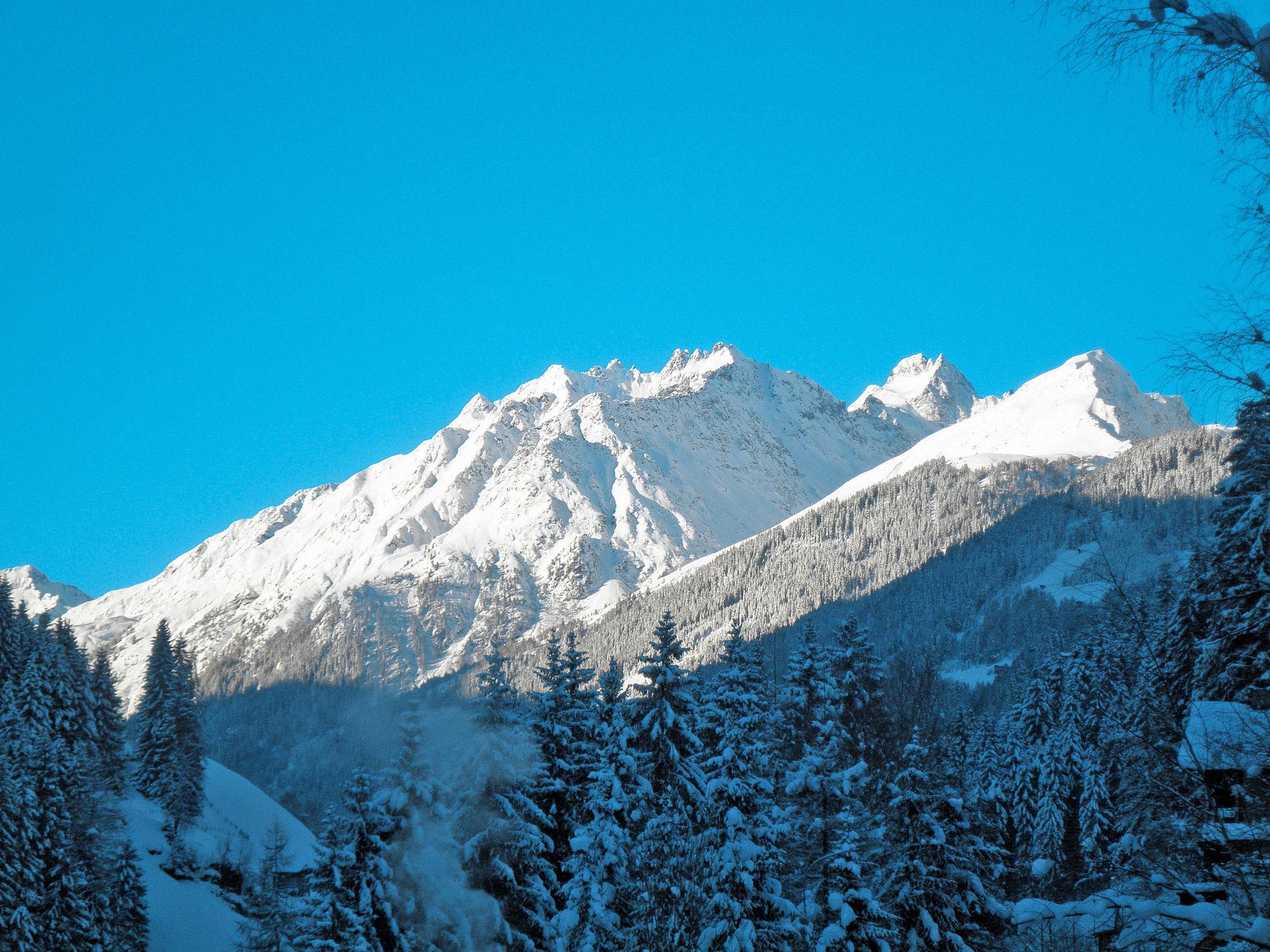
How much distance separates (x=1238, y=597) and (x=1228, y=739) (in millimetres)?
5789

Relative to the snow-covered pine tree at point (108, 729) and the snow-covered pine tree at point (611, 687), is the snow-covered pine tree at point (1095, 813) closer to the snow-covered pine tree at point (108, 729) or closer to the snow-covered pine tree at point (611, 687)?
the snow-covered pine tree at point (611, 687)

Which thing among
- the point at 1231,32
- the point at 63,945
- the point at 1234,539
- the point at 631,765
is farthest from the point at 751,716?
the point at 63,945

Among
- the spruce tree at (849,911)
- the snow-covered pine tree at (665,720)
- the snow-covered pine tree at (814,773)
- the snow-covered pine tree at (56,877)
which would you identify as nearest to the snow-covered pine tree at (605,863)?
the snow-covered pine tree at (665,720)

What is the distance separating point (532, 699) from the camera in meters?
29.5

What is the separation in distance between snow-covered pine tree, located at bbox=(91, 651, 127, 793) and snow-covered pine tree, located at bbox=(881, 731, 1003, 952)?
4992 centimetres

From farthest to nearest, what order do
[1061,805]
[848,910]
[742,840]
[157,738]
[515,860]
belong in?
[157,738] < [1061,805] < [515,860] < [742,840] < [848,910]

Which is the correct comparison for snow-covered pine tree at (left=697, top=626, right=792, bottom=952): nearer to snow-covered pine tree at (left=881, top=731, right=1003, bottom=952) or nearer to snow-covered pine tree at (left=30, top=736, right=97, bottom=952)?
snow-covered pine tree at (left=881, top=731, right=1003, bottom=952)

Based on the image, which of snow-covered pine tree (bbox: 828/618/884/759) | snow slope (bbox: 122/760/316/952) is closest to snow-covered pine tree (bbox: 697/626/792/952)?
snow-covered pine tree (bbox: 828/618/884/759)

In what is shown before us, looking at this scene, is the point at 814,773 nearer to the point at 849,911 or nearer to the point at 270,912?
the point at 849,911

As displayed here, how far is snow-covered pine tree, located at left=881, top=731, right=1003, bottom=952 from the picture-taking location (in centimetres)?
2003

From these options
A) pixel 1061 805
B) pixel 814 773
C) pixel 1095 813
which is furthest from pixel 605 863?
pixel 1061 805

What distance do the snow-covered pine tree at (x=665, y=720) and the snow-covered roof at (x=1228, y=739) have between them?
1845cm

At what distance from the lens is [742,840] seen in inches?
794

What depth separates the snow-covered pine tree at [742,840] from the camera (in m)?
19.0
